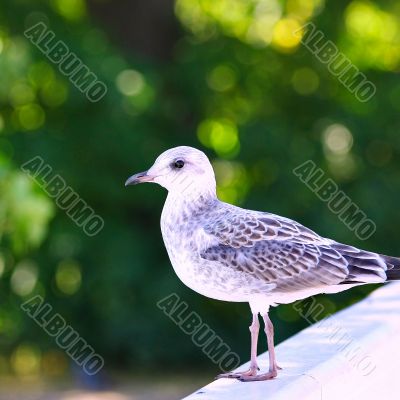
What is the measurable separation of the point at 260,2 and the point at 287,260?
Result: 7.22 metres

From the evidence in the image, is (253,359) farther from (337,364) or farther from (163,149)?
(163,149)

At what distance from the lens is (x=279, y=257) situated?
9.68ft

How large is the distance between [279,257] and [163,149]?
19.1 ft

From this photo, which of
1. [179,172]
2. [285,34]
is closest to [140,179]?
[179,172]

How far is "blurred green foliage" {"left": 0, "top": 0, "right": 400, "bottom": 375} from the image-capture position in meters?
8.53

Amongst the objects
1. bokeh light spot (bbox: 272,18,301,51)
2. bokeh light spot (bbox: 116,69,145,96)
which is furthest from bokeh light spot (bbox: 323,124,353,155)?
bokeh light spot (bbox: 116,69,145,96)

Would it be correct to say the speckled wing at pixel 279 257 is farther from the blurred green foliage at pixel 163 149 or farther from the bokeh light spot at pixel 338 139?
the bokeh light spot at pixel 338 139

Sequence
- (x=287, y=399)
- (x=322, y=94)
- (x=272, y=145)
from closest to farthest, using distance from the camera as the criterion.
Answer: (x=287, y=399), (x=272, y=145), (x=322, y=94)

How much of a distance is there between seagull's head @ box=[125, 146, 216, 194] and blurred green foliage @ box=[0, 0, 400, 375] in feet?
16.7

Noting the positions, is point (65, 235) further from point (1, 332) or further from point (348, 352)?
point (348, 352)

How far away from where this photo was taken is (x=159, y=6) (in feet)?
32.0

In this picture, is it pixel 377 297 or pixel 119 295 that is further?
pixel 119 295

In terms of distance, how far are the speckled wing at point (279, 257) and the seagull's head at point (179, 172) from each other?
0.14m

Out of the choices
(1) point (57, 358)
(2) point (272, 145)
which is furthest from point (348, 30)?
(1) point (57, 358)
